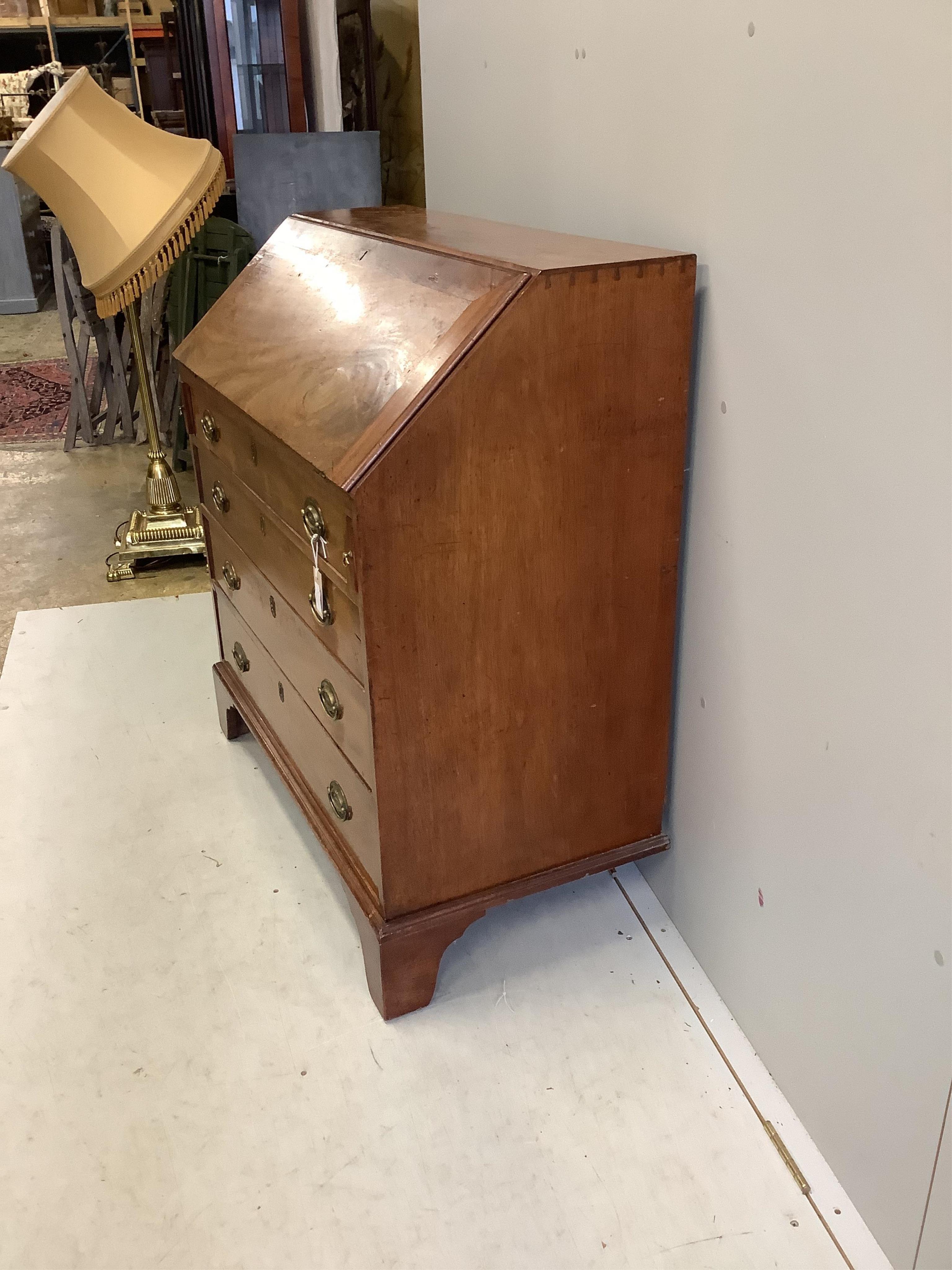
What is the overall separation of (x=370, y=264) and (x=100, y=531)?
2.36 meters

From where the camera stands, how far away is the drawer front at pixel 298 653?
56.0 inches

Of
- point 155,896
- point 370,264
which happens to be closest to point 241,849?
point 155,896

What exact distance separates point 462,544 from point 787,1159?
0.88 metres

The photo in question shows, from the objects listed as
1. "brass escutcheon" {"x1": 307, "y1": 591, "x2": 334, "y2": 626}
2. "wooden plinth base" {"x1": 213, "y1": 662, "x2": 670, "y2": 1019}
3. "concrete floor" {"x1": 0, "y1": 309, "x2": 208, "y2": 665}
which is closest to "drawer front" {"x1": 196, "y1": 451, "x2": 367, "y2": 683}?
"brass escutcheon" {"x1": 307, "y1": 591, "x2": 334, "y2": 626}

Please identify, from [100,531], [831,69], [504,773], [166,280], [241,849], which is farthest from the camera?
[166,280]

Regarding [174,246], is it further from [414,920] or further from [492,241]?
[414,920]

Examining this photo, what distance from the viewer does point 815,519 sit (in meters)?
1.17

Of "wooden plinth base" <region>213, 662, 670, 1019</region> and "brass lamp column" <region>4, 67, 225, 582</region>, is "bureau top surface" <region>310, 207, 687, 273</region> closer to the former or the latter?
"brass lamp column" <region>4, 67, 225, 582</region>

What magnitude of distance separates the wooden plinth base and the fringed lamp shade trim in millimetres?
1539

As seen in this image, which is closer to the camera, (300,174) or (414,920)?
(414,920)

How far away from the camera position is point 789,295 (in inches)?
45.8

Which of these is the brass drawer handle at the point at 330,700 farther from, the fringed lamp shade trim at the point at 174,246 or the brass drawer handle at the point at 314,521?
the fringed lamp shade trim at the point at 174,246

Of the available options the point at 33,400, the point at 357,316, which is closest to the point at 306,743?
the point at 357,316

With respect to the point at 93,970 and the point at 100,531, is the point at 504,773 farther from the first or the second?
the point at 100,531
